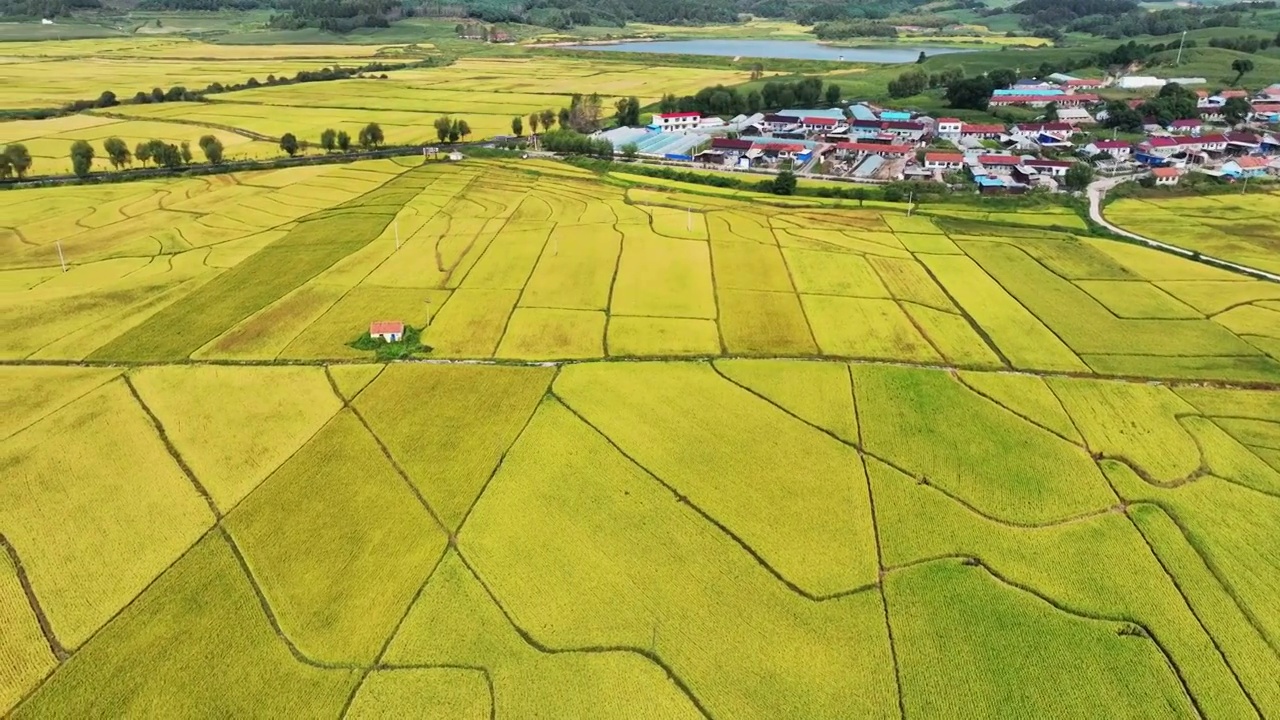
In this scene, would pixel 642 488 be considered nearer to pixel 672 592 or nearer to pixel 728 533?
pixel 728 533

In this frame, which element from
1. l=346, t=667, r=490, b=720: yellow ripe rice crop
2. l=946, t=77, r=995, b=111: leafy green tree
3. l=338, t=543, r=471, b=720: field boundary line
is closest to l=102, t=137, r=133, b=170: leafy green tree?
l=338, t=543, r=471, b=720: field boundary line

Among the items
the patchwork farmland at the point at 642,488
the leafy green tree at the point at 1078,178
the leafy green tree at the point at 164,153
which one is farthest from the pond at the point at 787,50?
the patchwork farmland at the point at 642,488

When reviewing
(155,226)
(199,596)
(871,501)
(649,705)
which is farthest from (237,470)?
(155,226)

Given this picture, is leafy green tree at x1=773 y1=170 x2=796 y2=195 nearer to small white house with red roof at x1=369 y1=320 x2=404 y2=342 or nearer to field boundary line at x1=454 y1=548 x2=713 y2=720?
small white house with red roof at x1=369 y1=320 x2=404 y2=342

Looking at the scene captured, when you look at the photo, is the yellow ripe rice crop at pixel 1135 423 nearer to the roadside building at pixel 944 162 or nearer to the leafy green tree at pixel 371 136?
the roadside building at pixel 944 162

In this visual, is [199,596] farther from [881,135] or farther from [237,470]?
[881,135]

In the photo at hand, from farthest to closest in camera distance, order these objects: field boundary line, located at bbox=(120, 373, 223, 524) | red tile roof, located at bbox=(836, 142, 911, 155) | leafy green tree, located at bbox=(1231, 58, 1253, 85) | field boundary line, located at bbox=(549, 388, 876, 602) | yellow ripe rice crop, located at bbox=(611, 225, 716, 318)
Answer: leafy green tree, located at bbox=(1231, 58, 1253, 85)
red tile roof, located at bbox=(836, 142, 911, 155)
yellow ripe rice crop, located at bbox=(611, 225, 716, 318)
field boundary line, located at bbox=(120, 373, 223, 524)
field boundary line, located at bbox=(549, 388, 876, 602)

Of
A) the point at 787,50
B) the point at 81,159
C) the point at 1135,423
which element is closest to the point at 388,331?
the point at 1135,423
